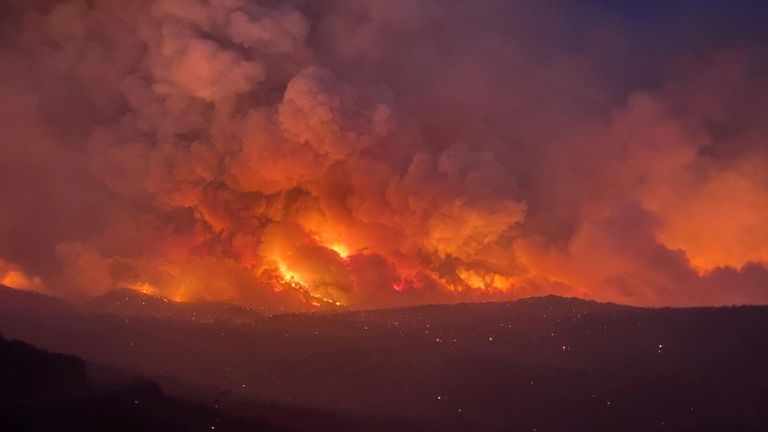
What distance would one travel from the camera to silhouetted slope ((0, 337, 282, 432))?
1353cm

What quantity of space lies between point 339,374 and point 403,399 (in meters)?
3.09

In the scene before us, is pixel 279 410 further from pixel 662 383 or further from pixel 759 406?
pixel 759 406

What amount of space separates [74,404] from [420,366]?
12.9 m

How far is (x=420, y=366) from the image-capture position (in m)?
25.0

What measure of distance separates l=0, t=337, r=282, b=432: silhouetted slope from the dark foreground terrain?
0.07 metres

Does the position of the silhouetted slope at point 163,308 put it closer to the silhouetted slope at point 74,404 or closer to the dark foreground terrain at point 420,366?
the dark foreground terrain at point 420,366

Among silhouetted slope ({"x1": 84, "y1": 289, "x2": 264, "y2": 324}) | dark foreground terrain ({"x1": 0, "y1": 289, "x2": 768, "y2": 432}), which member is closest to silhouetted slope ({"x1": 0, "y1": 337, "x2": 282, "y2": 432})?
dark foreground terrain ({"x1": 0, "y1": 289, "x2": 768, "y2": 432})

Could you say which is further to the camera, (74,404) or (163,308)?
(163,308)

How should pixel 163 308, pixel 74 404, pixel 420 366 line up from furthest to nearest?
pixel 163 308 < pixel 420 366 < pixel 74 404

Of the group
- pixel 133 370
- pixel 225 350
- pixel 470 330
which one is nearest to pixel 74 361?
pixel 133 370

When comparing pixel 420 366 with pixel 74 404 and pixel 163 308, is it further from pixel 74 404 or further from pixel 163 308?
pixel 163 308

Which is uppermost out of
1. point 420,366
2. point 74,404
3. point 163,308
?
point 163,308

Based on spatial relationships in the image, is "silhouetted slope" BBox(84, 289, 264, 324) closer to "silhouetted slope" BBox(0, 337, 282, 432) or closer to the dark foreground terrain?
the dark foreground terrain

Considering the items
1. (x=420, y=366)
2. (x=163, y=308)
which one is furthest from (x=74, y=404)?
(x=163, y=308)
